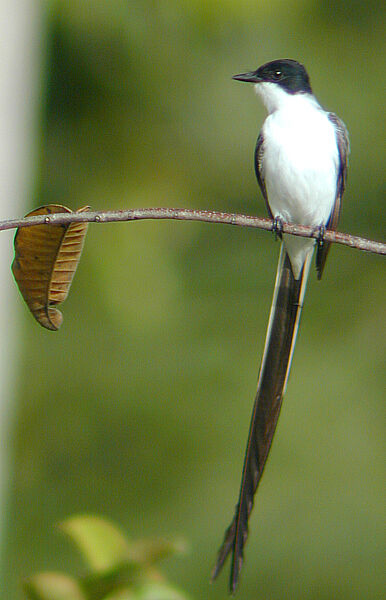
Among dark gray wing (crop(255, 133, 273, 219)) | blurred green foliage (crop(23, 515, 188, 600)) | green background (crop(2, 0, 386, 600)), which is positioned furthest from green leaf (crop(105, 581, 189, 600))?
green background (crop(2, 0, 386, 600))

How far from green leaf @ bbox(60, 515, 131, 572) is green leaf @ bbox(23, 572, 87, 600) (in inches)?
1.3

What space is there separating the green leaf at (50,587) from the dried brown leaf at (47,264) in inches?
10.5

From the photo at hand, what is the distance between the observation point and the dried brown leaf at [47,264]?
2.99ft

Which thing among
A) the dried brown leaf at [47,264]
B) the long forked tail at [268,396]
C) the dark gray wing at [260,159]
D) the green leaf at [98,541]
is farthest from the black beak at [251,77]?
the green leaf at [98,541]

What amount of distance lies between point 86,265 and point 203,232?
127 cm

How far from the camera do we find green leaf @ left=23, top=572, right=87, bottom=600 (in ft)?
2.82

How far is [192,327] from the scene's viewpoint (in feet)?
24.6

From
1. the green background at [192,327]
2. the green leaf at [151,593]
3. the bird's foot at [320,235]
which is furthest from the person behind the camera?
the green background at [192,327]

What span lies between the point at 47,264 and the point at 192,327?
258 inches

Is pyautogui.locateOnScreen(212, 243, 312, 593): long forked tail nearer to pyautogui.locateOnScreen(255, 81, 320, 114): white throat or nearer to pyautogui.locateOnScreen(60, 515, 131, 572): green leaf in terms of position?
pyautogui.locateOnScreen(60, 515, 131, 572): green leaf

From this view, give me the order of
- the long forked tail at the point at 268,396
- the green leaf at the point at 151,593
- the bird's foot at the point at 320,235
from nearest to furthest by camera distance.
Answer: the green leaf at the point at 151,593, the bird's foot at the point at 320,235, the long forked tail at the point at 268,396

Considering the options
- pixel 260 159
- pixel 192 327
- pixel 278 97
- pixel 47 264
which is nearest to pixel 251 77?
pixel 278 97

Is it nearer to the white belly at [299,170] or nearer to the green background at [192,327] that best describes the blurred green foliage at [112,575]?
the white belly at [299,170]

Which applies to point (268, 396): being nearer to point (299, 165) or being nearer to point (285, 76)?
point (299, 165)
